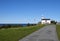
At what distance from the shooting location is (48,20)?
10481 centimetres

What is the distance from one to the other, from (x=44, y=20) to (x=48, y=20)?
2931mm

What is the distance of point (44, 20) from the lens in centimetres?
10406
